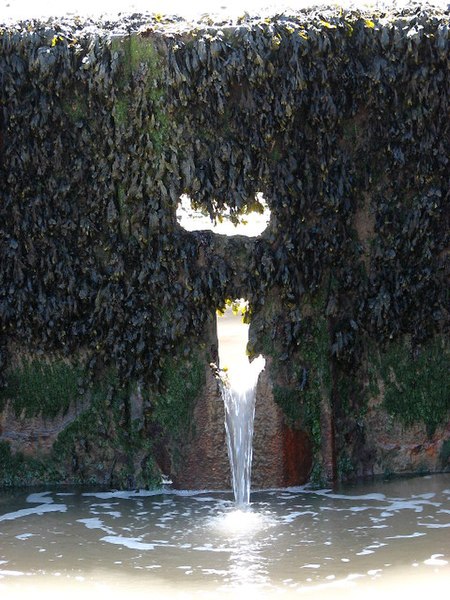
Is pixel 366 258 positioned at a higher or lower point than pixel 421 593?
higher

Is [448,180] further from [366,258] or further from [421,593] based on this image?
[421,593]

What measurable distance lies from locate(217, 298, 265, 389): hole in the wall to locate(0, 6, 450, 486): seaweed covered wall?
0.16 m

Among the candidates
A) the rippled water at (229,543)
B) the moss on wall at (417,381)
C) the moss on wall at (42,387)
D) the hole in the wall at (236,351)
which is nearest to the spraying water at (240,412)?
the hole in the wall at (236,351)

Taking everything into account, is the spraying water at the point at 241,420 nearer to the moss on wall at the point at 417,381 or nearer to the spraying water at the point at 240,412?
the spraying water at the point at 240,412

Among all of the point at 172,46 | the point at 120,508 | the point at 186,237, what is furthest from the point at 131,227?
the point at 120,508

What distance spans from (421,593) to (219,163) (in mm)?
3852

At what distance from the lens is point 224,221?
376 inches

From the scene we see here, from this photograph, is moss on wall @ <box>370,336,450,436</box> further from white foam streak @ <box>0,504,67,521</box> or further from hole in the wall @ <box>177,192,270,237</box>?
white foam streak @ <box>0,504,67,521</box>

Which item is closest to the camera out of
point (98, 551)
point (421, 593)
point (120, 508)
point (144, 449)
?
point (421, 593)

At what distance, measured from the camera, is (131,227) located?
31.6 ft

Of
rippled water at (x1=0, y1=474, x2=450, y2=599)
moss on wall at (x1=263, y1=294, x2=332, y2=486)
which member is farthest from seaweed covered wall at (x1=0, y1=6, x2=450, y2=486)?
rippled water at (x1=0, y1=474, x2=450, y2=599)

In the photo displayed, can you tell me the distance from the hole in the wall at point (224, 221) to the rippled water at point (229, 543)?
83.9 inches

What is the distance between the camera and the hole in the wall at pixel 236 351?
380 inches

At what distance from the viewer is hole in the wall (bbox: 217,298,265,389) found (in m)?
9.65
